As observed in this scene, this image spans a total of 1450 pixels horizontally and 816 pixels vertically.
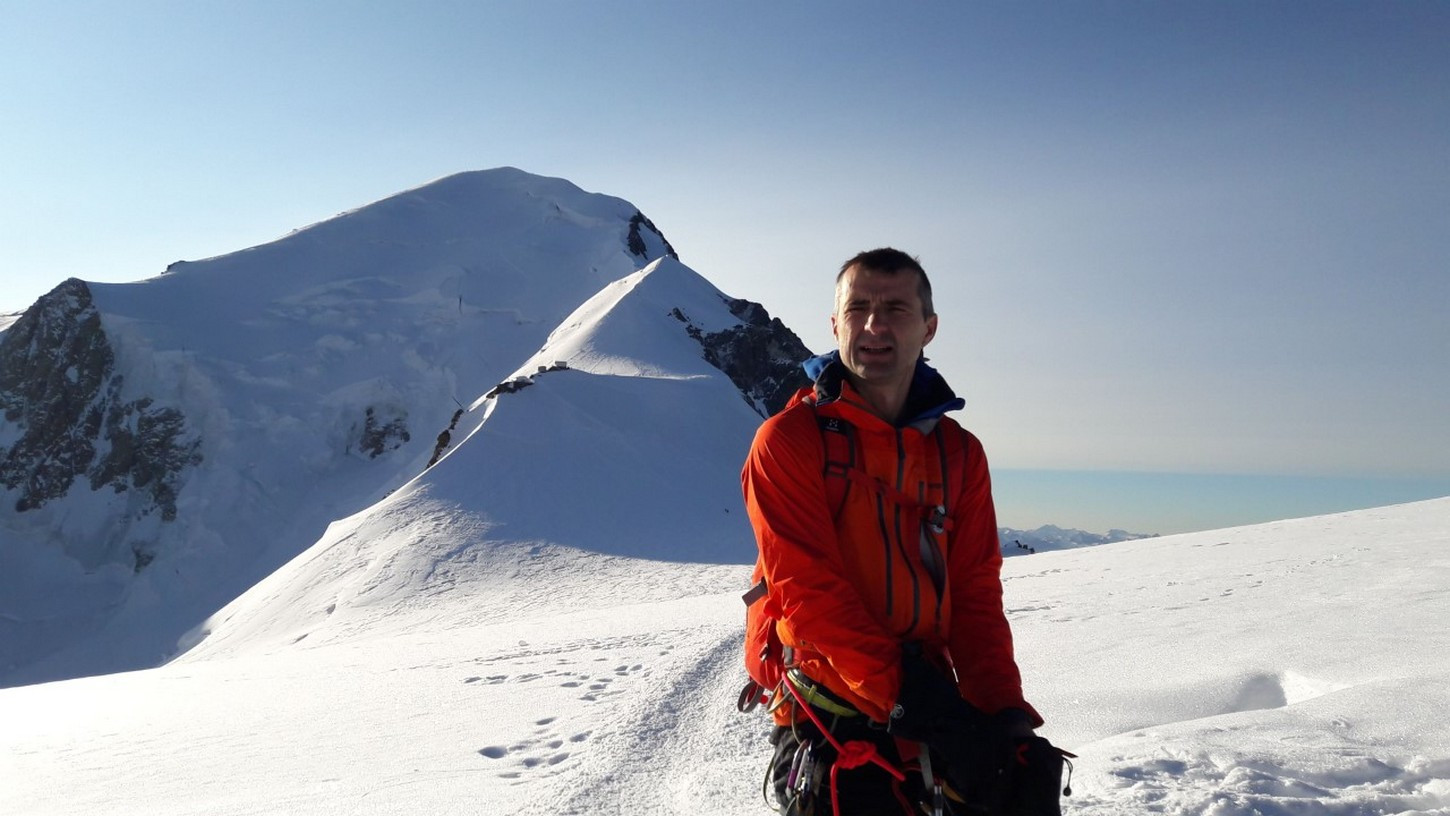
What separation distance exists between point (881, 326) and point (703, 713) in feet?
15.9

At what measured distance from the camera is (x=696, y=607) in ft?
45.0

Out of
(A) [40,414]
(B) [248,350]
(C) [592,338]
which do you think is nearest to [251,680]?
(C) [592,338]

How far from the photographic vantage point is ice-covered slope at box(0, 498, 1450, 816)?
174 inches

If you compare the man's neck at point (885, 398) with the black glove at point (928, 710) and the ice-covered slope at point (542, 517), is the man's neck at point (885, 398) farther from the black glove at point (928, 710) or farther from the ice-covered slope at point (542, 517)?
the ice-covered slope at point (542, 517)

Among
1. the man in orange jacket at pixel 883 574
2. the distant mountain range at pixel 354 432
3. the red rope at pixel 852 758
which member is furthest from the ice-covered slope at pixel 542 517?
the red rope at pixel 852 758

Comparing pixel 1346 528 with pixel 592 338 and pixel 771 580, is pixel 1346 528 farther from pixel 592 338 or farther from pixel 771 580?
pixel 592 338

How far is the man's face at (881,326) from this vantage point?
2.87 m

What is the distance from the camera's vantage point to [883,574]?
2.84m

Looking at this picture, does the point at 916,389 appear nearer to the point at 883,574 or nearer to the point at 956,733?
the point at 883,574

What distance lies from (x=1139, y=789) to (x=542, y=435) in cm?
2614

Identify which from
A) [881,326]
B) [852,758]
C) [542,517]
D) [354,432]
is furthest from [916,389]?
[354,432]

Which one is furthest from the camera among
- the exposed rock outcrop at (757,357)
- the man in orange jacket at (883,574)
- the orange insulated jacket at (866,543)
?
the exposed rock outcrop at (757,357)

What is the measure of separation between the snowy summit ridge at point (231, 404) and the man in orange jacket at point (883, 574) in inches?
1107

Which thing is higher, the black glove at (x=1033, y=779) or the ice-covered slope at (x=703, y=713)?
the black glove at (x=1033, y=779)
